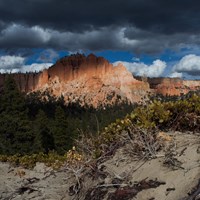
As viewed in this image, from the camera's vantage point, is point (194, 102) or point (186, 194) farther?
point (194, 102)

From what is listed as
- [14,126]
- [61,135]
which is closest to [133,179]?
[14,126]

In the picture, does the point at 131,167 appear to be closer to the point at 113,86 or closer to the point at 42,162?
the point at 42,162

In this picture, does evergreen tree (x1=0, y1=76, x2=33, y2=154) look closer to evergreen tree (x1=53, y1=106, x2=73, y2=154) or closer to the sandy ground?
evergreen tree (x1=53, y1=106, x2=73, y2=154)

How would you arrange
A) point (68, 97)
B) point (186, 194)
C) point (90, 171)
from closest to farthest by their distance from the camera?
point (186, 194), point (90, 171), point (68, 97)

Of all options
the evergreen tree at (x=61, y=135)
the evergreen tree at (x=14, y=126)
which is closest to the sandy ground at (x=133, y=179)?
the evergreen tree at (x=14, y=126)

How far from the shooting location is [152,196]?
14.2 feet

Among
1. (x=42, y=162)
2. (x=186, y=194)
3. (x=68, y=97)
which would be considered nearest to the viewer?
(x=186, y=194)

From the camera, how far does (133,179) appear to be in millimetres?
4922

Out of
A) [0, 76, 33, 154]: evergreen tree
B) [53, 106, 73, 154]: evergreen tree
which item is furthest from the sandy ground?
[53, 106, 73, 154]: evergreen tree

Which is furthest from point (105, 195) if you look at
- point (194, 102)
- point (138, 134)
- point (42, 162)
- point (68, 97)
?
point (68, 97)

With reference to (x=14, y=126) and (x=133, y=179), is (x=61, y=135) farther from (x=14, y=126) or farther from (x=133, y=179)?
(x=133, y=179)

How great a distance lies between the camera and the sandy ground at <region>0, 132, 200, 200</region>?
4.34 metres

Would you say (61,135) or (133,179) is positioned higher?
(133,179)

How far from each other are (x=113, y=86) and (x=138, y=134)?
189 meters
